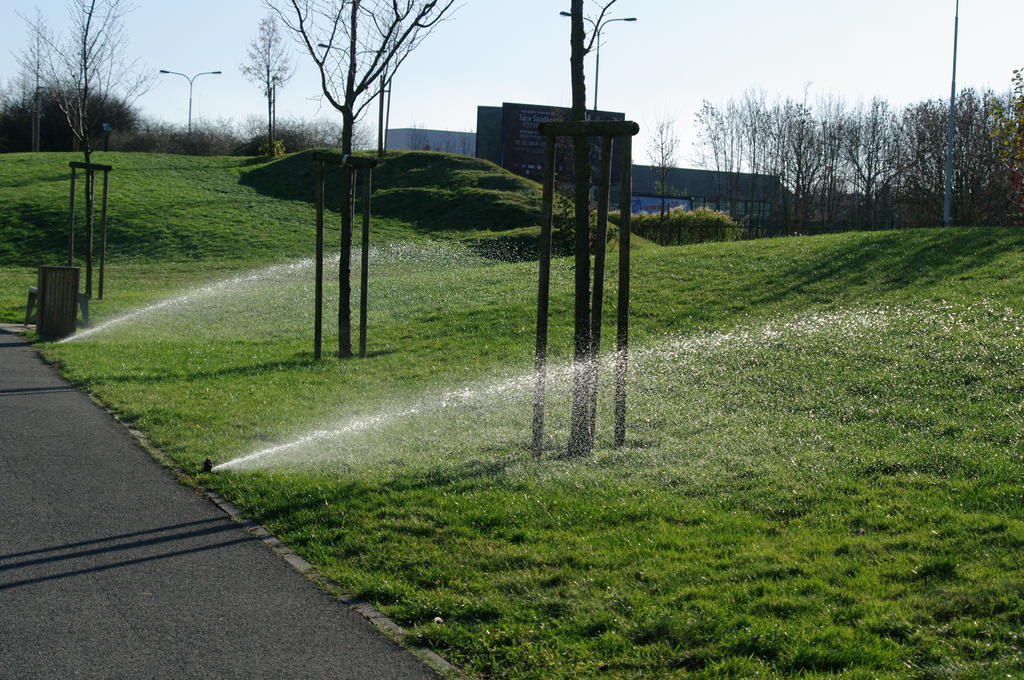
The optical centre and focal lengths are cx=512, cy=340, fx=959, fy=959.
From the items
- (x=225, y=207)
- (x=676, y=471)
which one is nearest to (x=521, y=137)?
(x=225, y=207)

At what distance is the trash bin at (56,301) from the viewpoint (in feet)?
52.6

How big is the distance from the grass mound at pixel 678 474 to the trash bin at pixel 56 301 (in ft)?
3.28

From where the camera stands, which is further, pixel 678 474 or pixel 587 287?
pixel 587 287

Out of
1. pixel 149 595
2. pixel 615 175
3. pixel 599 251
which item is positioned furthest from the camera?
pixel 615 175

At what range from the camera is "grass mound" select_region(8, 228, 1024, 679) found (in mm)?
3980

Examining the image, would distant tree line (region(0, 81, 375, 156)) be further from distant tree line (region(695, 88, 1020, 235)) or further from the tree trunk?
the tree trunk

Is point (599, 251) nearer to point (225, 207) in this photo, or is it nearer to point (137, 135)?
point (225, 207)

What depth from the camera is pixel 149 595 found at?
14.9 feet

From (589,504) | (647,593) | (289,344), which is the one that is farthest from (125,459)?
(289,344)

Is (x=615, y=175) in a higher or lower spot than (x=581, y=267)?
higher

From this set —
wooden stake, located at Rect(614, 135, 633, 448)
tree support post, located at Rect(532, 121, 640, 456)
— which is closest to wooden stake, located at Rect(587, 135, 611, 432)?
tree support post, located at Rect(532, 121, 640, 456)

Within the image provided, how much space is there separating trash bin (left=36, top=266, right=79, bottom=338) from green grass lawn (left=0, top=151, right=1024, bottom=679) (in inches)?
45.7

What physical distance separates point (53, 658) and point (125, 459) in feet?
12.8

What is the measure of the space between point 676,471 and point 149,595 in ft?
11.8
